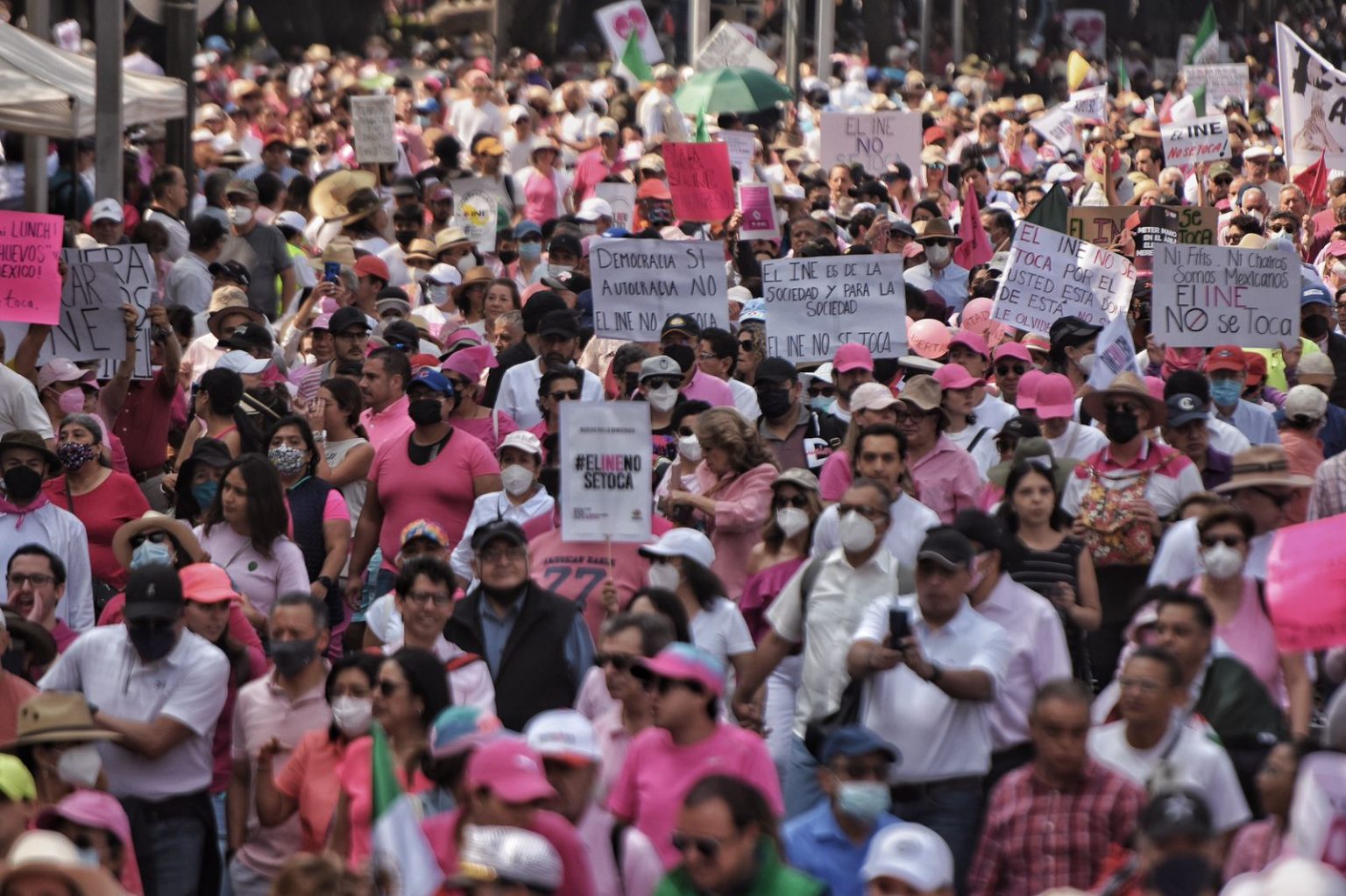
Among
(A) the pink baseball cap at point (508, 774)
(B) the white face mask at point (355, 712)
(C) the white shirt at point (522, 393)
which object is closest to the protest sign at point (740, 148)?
(C) the white shirt at point (522, 393)

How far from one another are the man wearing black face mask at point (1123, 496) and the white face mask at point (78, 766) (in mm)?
3586

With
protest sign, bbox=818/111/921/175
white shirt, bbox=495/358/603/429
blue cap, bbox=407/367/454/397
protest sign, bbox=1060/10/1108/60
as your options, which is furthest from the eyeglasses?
protest sign, bbox=1060/10/1108/60

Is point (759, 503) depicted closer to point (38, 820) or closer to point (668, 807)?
point (668, 807)

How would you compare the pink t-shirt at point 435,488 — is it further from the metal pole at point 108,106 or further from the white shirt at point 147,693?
the metal pole at point 108,106

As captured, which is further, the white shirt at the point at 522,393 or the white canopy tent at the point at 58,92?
the white canopy tent at the point at 58,92

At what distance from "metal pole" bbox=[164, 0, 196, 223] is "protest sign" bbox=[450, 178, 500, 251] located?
76.1 inches

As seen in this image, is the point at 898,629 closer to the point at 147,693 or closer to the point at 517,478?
the point at 147,693

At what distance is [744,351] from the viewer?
12.9 m

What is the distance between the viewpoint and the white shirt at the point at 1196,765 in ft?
21.4

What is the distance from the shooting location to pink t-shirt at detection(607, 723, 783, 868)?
21.5 ft

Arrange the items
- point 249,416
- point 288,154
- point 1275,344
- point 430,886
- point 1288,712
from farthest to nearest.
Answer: point 288,154 → point 1275,344 → point 249,416 → point 1288,712 → point 430,886

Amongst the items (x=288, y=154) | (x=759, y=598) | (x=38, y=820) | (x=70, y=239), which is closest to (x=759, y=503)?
(x=759, y=598)

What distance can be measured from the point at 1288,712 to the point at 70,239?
8.55m

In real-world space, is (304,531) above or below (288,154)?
below
